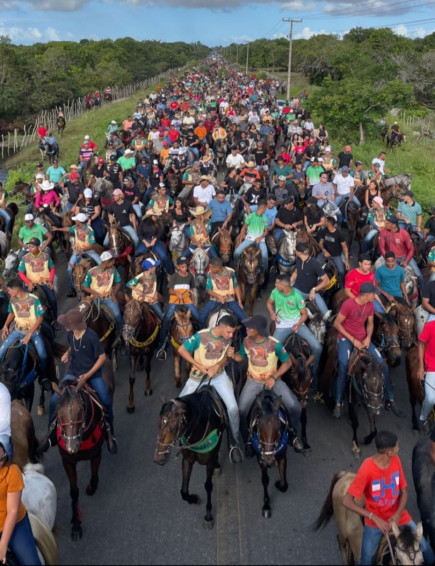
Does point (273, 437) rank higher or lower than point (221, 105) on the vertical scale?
lower

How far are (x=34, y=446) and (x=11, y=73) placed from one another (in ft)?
167

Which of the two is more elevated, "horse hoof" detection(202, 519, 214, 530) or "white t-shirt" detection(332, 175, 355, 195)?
"white t-shirt" detection(332, 175, 355, 195)

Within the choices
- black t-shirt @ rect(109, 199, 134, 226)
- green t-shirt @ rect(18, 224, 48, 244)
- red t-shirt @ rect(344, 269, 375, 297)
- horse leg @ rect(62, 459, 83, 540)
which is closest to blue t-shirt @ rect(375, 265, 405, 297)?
red t-shirt @ rect(344, 269, 375, 297)

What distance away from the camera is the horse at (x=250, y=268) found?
35.3 ft

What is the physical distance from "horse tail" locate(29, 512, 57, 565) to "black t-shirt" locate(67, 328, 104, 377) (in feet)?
5.99

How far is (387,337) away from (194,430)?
12.5 ft

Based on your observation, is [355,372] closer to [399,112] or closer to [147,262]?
[147,262]

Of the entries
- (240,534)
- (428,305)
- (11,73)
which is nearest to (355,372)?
(428,305)

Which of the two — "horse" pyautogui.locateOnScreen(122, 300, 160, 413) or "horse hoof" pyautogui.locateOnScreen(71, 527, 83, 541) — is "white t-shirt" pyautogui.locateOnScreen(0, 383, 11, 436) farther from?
"horse" pyautogui.locateOnScreen(122, 300, 160, 413)

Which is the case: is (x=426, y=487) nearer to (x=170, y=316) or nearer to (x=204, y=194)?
(x=170, y=316)

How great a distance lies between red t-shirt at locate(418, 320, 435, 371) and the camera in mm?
6651

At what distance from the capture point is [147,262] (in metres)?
9.30

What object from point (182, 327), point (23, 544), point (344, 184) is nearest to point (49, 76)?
point (344, 184)

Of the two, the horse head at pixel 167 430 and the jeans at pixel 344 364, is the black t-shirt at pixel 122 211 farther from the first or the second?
the horse head at pixel 167 430
